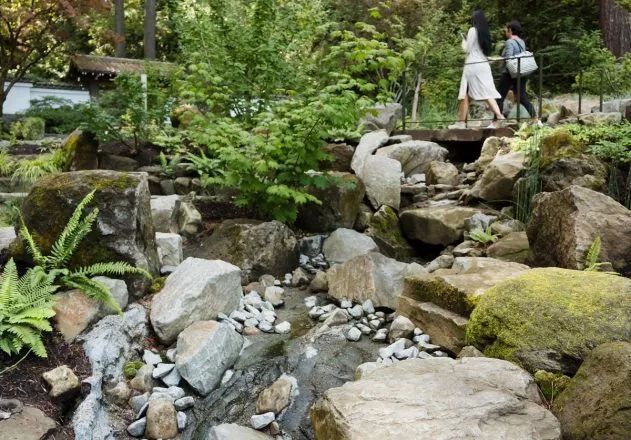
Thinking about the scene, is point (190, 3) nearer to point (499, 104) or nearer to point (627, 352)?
point (499, 104)

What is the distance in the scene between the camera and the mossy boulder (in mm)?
4066

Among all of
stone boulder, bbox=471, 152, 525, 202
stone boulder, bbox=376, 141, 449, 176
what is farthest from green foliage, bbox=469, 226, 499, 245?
stone boulder, bbox=376, 141, 449, 176

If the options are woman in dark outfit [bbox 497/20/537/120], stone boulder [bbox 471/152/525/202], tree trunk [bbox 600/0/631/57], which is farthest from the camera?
tree trunk [bbox 600/0/631/57]

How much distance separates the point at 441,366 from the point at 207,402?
80.1 inches

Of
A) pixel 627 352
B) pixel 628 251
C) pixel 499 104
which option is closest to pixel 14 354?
pixel 627 352

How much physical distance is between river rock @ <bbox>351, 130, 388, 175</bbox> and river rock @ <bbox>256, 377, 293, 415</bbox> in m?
5.19

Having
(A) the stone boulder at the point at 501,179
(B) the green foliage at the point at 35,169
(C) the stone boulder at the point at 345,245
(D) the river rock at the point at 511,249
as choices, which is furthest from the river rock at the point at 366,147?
(B) the green foliage at the point at 35,169

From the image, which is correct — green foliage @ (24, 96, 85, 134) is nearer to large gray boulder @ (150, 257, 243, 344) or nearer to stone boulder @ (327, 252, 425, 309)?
large gray boulder @ (150, 257, 243, 344)

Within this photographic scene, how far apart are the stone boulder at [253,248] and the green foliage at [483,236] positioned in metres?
2.45

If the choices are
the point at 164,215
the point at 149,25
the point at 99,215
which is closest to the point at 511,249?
the point at 164,215

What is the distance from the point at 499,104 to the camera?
466 inches

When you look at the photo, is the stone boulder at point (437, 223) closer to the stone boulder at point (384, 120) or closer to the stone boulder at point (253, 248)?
the stone boulder at point (253, 248)

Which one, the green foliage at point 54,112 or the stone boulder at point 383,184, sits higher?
the green foliage at point 54,112

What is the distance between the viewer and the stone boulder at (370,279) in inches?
247
